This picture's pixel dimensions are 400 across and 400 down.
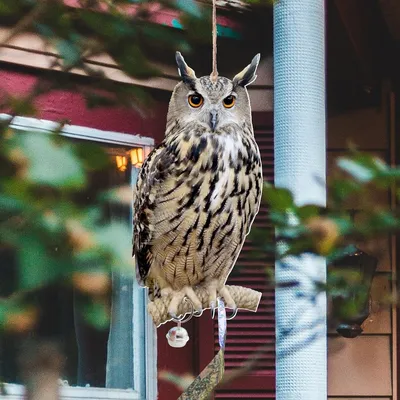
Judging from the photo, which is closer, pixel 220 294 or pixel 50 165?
pixel 50 165

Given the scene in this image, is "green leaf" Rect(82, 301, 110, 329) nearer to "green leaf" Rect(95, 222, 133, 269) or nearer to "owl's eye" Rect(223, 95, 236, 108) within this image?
"green leaf" Rect(95, 222, 133, 269)

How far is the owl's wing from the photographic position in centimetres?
135

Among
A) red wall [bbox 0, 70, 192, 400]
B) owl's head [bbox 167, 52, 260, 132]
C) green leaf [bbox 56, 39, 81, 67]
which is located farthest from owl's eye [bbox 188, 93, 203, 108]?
red wall [bbox 0, 70, 192, 400]

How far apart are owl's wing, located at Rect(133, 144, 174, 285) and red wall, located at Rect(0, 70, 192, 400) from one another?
0.91 meters

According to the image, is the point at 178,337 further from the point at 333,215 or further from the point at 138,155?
the point at 138,155

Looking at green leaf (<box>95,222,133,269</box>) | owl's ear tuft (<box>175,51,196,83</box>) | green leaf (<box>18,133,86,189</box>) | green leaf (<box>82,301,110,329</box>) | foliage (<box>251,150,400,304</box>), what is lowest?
green leaf (<box>82,301,110,329</box>)

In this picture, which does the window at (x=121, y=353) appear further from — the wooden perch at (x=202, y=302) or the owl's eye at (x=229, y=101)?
Result: the owl's eye at (x=229, y=101)

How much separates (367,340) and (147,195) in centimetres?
204

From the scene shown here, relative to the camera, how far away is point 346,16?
2717 millimetres

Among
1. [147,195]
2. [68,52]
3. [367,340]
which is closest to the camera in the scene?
[68,52]

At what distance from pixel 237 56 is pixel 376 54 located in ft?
1.87

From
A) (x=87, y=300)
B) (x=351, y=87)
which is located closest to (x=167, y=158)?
(x=87, y=300)

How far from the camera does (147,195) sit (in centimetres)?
138

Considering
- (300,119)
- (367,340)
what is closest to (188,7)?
(300,119)
